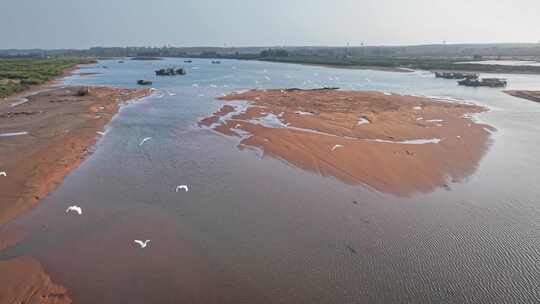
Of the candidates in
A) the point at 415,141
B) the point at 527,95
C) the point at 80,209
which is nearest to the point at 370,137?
the point at 415,141

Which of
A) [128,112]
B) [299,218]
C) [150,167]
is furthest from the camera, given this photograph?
[128,112]

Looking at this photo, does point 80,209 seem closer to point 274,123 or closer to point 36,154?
point 36,154

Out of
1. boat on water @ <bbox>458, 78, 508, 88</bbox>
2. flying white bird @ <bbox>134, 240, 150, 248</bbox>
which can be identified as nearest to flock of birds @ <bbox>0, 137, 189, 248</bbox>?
flying white bird @ <bbox>134, 240, 150, 248</bbox>

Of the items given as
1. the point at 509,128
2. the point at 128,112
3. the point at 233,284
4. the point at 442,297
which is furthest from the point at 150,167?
the point at 509,128

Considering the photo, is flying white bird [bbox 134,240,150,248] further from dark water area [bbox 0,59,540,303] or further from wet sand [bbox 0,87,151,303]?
wet sand [bbox 0,87,151,303]

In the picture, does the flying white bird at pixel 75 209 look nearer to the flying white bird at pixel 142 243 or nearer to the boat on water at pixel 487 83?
the flying white bird at pixel 142 243

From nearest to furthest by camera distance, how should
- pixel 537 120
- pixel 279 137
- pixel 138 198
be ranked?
pixel 138 198, pixel 279 137, pixel 537 120

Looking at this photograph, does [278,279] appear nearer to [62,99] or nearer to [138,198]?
[138,198]
